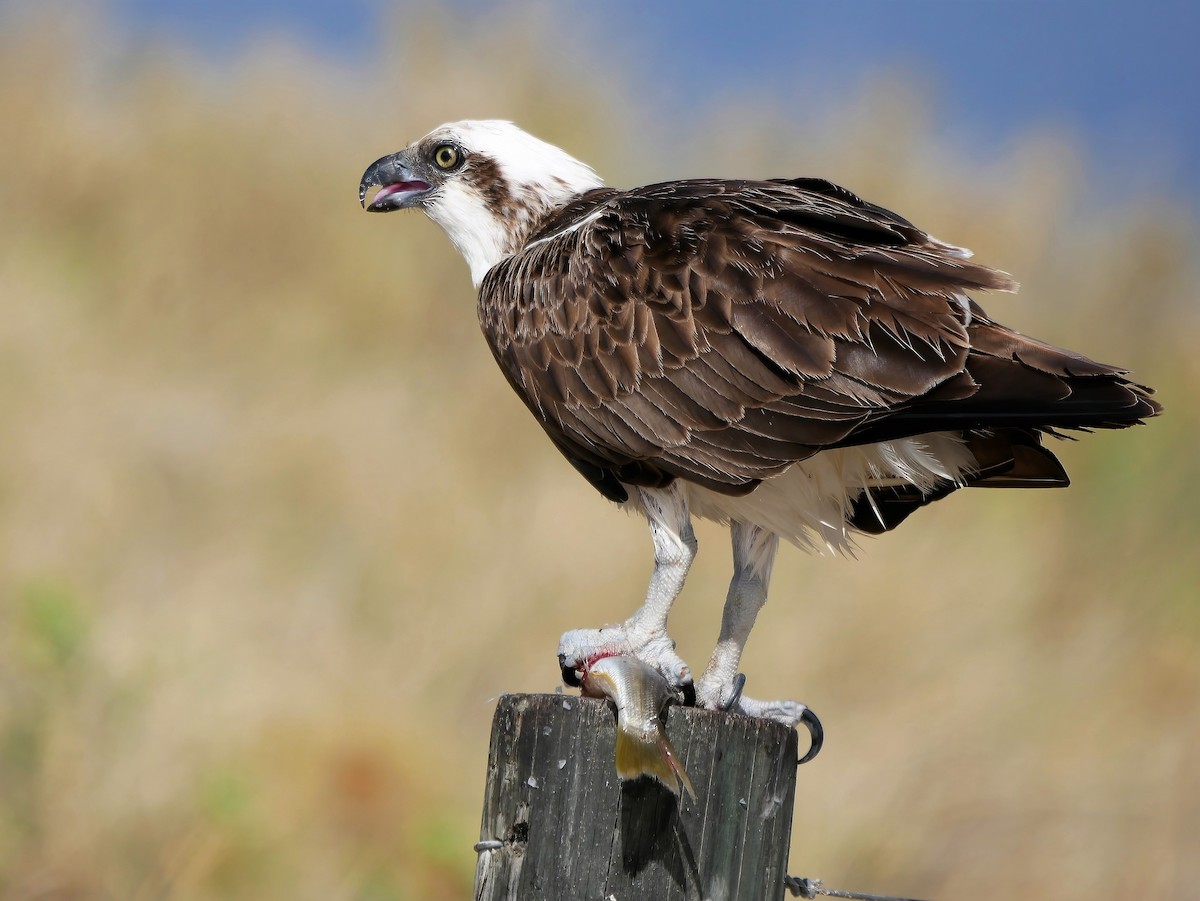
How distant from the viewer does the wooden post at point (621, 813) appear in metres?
2.95

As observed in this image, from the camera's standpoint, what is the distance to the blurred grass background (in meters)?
6.82

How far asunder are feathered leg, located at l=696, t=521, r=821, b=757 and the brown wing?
0.51 m

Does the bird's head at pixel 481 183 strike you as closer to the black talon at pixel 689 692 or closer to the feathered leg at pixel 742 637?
the feathered leg at pixel 742 637

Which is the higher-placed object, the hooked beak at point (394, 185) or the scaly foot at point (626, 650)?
the hooked beak at point (394, 185)

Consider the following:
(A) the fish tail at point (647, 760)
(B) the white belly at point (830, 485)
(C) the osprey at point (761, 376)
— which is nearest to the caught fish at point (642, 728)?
(A) the fish tail at point (647, 760)

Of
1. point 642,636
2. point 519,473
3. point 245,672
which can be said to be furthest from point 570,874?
point 519,473

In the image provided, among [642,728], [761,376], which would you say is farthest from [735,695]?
[642,728]

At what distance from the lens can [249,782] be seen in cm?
682

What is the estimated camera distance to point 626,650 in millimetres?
4004

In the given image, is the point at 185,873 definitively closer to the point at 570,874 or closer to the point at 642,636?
the point at 642,636

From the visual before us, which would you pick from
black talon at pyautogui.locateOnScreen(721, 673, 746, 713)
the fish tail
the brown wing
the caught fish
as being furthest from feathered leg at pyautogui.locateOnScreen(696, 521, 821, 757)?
the fish tail

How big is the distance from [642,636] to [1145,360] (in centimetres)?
735

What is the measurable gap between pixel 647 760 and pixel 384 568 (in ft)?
18.0

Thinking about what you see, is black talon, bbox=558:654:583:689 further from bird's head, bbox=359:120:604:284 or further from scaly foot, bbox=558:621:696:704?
bird's head, bbox=359:120:604:284
